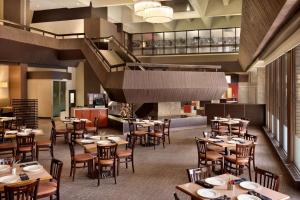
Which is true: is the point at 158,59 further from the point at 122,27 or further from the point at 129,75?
the point at 129,75

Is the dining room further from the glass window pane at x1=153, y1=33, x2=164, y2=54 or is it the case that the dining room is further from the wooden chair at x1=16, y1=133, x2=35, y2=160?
the glass window pane at x1=153, y1=33, x2=164, y2=54

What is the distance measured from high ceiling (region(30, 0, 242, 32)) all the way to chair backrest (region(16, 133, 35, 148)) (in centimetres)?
985

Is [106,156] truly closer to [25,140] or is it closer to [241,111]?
[25,140]

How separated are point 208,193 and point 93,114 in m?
10.5

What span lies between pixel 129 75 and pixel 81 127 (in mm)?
2622

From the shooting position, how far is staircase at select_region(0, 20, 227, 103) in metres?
11.2

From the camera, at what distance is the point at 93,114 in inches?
536

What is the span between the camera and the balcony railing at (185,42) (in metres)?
20.0

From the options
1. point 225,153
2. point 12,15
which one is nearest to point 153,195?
point 225,153

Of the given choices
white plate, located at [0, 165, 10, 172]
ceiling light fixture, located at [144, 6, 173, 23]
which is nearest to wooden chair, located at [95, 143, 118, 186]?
white plate, located at [0, 165, 10, 172]

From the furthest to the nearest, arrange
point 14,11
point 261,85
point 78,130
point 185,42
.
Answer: point 185,42
point 261,85
point 14,11
point 78,130

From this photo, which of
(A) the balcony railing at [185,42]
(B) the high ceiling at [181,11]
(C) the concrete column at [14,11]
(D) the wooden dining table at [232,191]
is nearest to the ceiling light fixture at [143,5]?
(B) the high ceiling at [181,11]

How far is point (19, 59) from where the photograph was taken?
46.1 ft

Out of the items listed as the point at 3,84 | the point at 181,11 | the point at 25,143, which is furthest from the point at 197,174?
the point at 181,11
